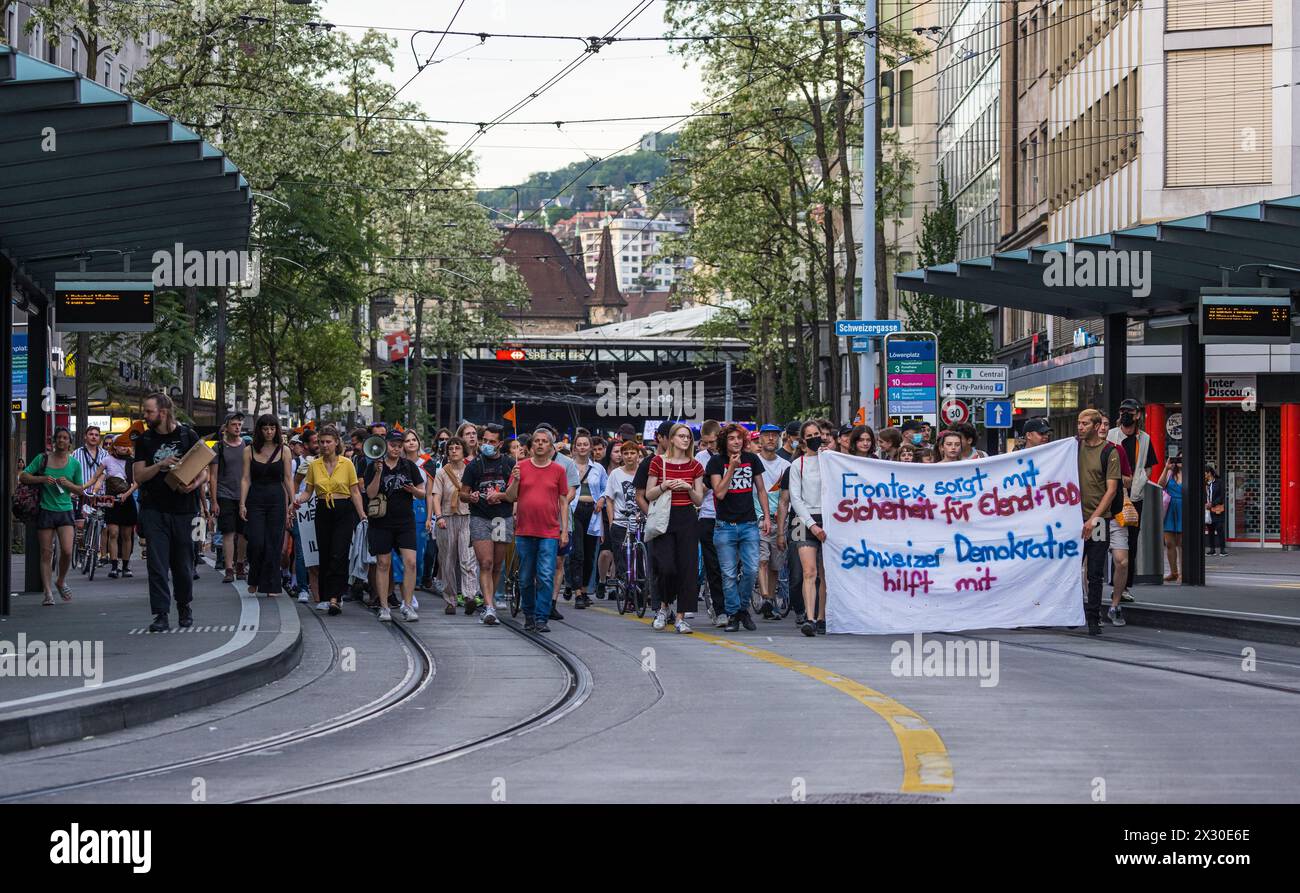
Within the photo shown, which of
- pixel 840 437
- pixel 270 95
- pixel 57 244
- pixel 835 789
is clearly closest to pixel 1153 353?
pixel 270 95

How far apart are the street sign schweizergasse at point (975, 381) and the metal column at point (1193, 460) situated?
40.2 ft

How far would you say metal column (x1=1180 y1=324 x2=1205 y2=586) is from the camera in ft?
72.7

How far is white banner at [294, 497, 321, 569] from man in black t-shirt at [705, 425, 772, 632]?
15.7 ft

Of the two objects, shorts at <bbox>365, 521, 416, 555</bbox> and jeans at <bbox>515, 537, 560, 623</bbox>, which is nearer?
jeans at <bbox>515, 537, 560, 623</bbox>

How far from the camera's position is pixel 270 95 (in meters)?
39.9

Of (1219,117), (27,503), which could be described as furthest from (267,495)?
(1219,117)

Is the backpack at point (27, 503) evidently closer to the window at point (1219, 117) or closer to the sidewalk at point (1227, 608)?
the sidewalk at point (1227, 608)

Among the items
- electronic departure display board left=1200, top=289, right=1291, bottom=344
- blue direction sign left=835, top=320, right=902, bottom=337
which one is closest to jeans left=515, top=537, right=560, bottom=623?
electronic departure display board left=1200, top=289, right=1291, bottom=344

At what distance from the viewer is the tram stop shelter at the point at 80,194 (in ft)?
43.4

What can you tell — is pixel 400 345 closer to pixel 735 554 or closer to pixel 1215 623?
pixel 735 554

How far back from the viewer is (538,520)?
1767cm

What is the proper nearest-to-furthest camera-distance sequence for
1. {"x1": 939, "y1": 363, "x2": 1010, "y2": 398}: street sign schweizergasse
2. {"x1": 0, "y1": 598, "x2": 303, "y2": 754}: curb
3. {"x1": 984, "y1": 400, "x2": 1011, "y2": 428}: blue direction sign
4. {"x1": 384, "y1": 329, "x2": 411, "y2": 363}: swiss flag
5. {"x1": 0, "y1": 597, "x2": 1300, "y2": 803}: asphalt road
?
{"x1": 0, "y1": 597, "x2": 1300, "y2": 803}: asphalt road, {"x1": 0, "y1": 598, "x2": 303, "y2": 754}: curb, {"x1": 939, "y1": 363, "x2": 1010, "y2": 398}: street sign schweizergasse, {"x1": 984, "y1": 400, "x2": 1011, "y2": 428}: blue direction sign, {"x1": 384, "y1": 329, "x2": 411, "y2": 363}: swiss flag

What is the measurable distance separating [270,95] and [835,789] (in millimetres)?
33525

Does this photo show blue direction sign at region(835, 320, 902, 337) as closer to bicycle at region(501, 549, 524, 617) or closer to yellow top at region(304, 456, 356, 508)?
bicycle at region(501, 549, 524, 617)
